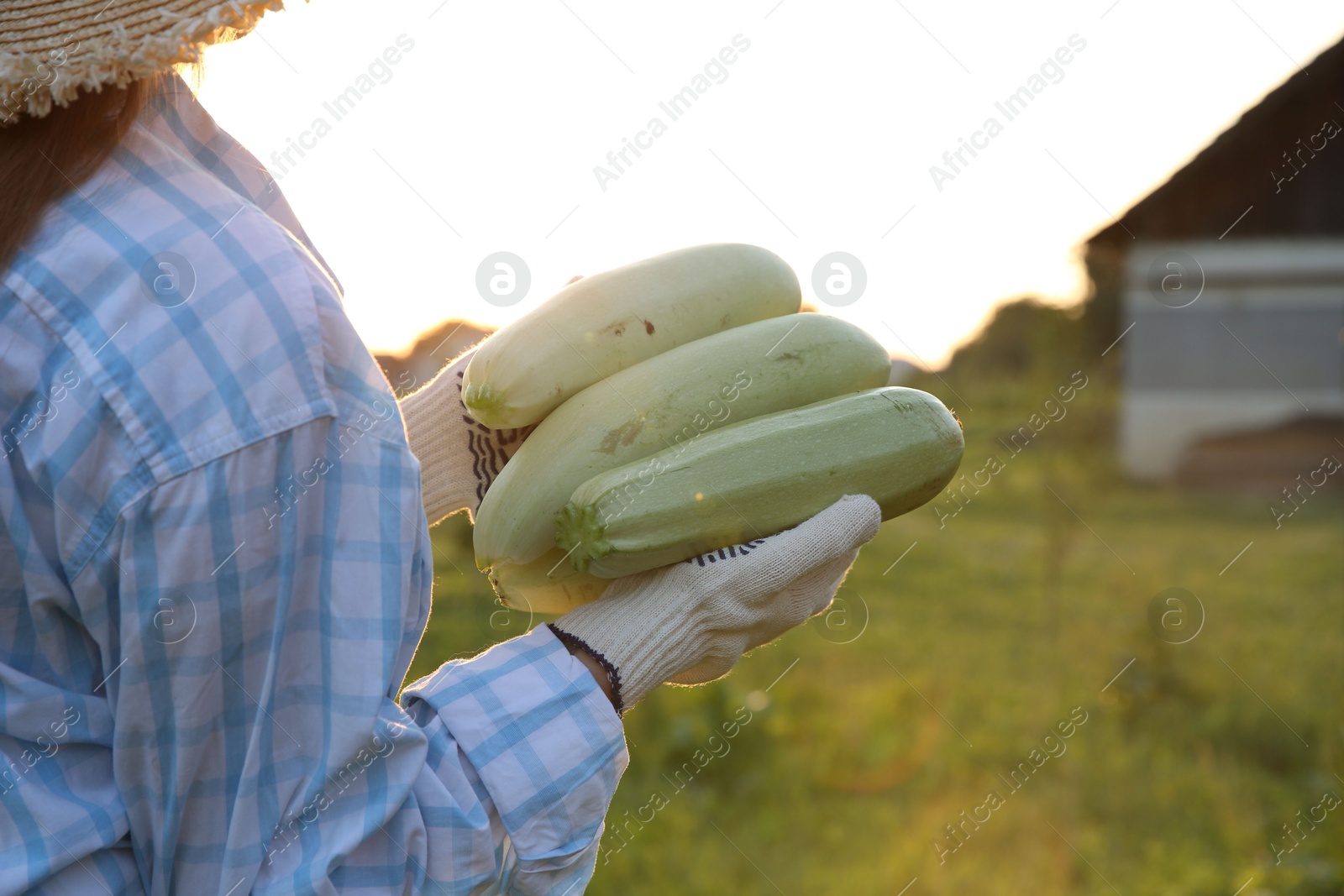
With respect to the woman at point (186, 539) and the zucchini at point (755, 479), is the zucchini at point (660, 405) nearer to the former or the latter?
the zucchini at point (755, 479)

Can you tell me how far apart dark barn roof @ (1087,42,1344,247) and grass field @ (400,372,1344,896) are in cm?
695

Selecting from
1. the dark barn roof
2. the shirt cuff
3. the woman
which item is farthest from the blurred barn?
the woman

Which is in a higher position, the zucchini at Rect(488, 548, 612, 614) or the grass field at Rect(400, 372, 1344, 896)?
the zucchini at Rect(488, 548, 612, 614)

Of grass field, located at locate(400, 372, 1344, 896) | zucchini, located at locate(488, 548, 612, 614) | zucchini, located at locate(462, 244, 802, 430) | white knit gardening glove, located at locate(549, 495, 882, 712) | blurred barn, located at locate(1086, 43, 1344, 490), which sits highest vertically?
blurred barn, located at locate(1086, 43, 1344, 490)

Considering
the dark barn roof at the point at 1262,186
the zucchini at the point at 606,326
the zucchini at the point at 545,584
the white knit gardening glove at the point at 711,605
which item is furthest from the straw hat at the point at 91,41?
the dark barn roof at the point at 1262,186

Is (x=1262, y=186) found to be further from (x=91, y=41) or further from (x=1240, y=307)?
(x=91, y=41)

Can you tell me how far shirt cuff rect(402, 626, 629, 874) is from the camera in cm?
110

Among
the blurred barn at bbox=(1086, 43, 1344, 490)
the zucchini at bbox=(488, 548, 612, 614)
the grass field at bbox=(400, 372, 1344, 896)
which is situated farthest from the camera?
the blurred barn at bbox=(1086, 43, 1344, 490)

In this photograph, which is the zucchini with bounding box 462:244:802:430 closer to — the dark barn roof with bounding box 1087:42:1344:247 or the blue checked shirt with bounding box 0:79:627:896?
the blue checked shirt with bounding box 0:79:627:896

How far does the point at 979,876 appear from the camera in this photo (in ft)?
11.7

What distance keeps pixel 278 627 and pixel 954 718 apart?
14.5 feet

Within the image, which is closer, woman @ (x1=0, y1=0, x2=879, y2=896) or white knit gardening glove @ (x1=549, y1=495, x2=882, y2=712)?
woman @ (x1=0, y1=0, x2=879, y2=896)

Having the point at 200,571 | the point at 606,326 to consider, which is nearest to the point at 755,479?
the point at 606,326

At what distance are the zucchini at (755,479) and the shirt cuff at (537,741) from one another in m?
0.25
